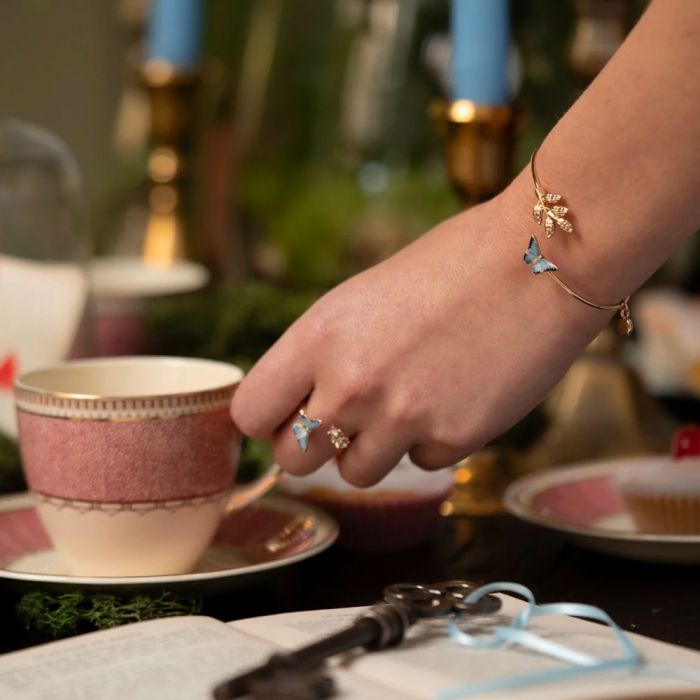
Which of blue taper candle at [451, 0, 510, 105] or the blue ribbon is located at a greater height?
blue taper candle at [451, 0, 510, 105]

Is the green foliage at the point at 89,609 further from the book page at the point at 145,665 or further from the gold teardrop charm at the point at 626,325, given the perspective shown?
the gold teardrop charm at the point at 626,325

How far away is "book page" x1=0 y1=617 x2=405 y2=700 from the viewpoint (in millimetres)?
482

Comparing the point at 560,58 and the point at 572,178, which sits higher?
the point at 560,58

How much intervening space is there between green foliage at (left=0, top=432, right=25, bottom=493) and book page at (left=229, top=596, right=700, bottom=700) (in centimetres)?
30

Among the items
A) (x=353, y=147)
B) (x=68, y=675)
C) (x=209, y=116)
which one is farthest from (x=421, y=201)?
(x=68, y=675)

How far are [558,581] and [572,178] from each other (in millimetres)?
237

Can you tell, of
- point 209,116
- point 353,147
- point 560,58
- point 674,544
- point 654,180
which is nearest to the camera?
point 654,180

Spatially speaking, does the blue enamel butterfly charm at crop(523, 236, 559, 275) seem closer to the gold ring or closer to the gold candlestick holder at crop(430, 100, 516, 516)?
the gold ring

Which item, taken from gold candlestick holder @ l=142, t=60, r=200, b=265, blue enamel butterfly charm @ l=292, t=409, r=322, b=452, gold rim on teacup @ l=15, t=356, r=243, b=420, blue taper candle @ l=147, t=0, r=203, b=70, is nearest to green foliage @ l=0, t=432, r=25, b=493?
gold rim on teacup @ l=15, t=356, r=243, b=420

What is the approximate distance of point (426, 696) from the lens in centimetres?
47

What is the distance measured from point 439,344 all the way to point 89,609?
0.21m

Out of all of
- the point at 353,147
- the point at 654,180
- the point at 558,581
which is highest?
the point at 353,147

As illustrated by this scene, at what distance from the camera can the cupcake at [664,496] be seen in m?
0.76

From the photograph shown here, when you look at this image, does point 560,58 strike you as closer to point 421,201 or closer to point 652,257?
point 421,201
